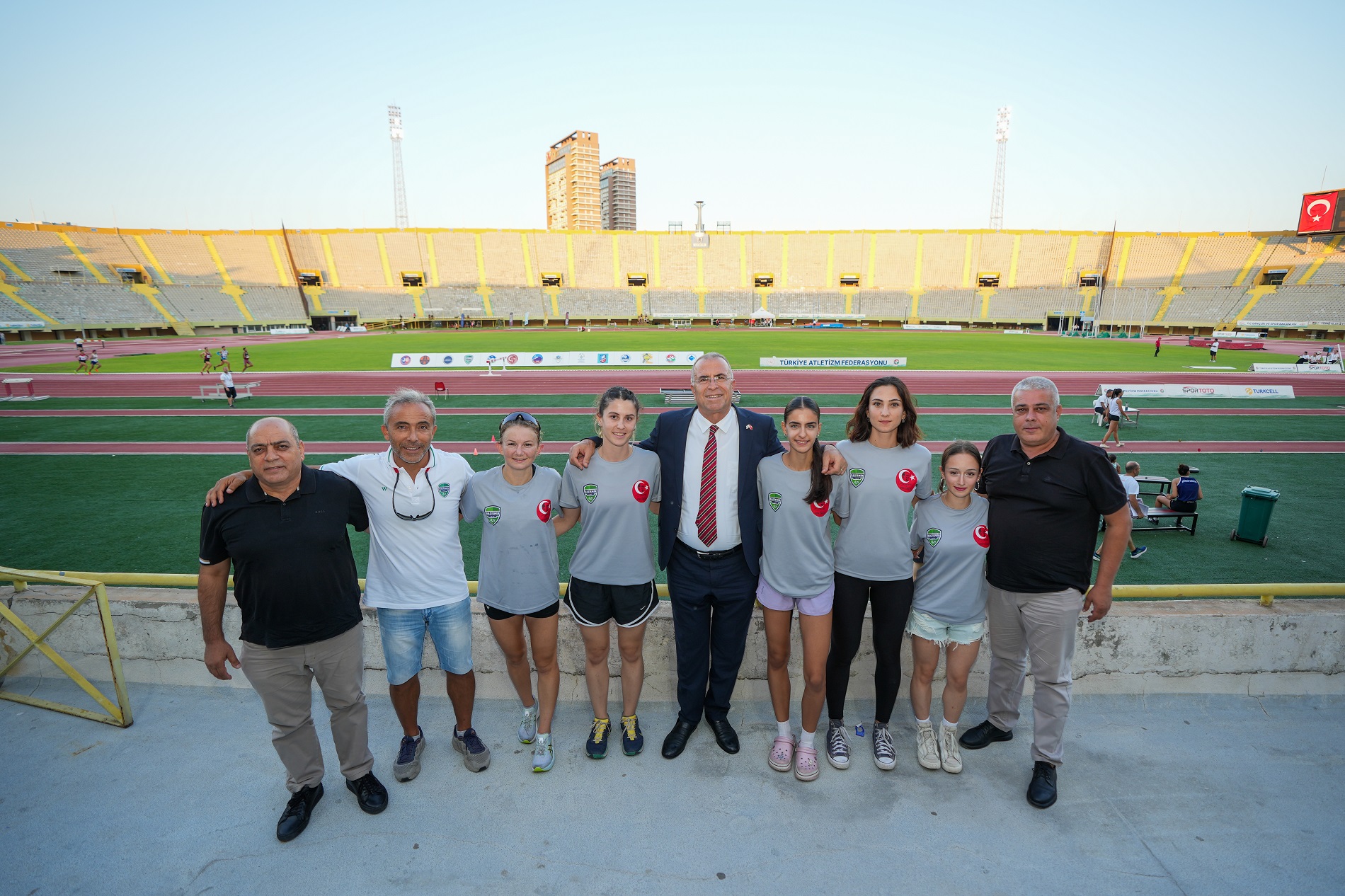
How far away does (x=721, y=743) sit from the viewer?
3457 mm

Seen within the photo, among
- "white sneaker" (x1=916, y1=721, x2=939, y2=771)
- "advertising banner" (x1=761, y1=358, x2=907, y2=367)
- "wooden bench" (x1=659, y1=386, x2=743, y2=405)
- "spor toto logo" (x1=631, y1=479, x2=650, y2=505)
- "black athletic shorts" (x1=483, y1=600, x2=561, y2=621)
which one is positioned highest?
"spor toto logo" (x1=631, y1=479, x2=650, y2=505)

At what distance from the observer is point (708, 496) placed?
339cm

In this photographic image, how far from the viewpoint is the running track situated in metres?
20.2

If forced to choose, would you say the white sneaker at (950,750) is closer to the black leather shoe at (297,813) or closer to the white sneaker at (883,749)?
the white sneaker at (883,749)

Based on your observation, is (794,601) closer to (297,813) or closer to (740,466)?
(740,466)

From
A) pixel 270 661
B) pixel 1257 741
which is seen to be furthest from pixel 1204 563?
pixel 270 661

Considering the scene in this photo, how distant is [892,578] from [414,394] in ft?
8.68

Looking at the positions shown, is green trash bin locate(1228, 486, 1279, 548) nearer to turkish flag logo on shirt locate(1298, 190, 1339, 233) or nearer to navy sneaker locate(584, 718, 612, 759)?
navy sneaker locate(584, 718, 612, 759)

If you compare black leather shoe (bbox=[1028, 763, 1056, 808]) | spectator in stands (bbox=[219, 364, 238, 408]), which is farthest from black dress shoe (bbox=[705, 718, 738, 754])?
spectator in stands (bbox=[219, 364, 238, 408])

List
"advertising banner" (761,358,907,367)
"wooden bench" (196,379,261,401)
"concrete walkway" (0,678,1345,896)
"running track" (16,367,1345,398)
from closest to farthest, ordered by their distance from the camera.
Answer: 1. "concrete walkway" (0,678,1345,896)
2. "wooden bench" (196,379,261,401)
3. "running track" (16,367,1345,398)
4. "advertising banner" (761,358,907,367)

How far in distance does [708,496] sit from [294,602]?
2.05 m

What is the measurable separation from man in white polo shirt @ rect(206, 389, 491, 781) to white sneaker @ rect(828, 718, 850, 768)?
1831mm

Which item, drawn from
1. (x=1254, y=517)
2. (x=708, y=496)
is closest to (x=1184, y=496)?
(x=1254, y=517)

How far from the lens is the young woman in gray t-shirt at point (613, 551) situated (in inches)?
131
